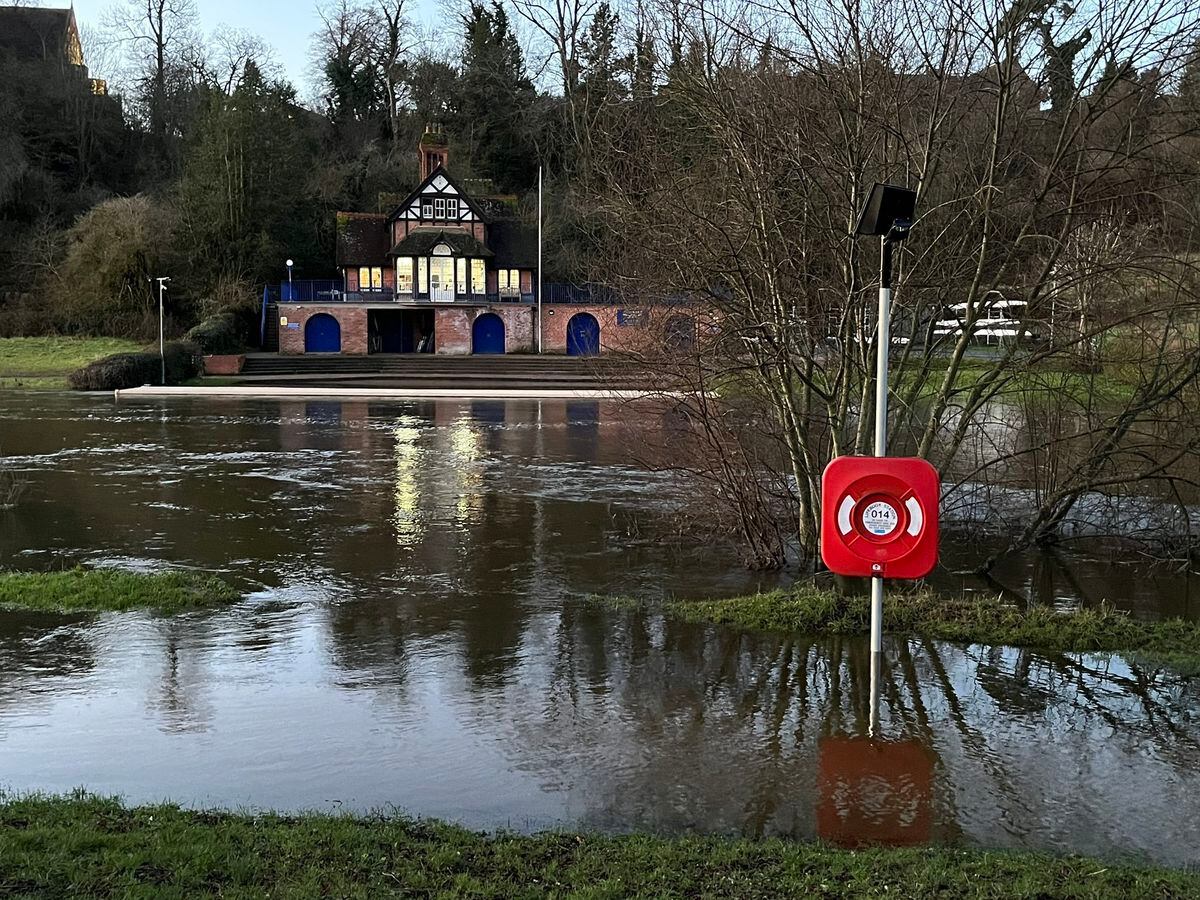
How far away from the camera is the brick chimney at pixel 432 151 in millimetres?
59156

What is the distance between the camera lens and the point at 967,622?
926cm

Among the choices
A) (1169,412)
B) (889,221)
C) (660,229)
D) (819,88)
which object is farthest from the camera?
(1169,412)

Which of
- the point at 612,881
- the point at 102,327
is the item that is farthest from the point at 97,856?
the point at 102,327

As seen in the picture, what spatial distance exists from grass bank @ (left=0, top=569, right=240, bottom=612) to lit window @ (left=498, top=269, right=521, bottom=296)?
47.7 m

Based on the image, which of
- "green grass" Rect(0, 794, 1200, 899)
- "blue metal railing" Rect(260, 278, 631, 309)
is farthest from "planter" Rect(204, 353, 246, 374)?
"green grass" Rect(0, 794, 1200, 899)

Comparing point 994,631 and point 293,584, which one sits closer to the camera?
point 994,631

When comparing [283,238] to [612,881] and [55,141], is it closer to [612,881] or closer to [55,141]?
[55,141]

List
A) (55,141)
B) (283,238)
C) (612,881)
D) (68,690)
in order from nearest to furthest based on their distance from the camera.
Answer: (612,881) < (68,690) < (283,238) < (55,141)

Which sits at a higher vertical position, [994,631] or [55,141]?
[55,141]

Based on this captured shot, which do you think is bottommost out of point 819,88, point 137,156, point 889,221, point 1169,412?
point 1169,412

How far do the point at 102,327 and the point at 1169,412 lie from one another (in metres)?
51.0

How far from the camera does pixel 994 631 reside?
9117mm

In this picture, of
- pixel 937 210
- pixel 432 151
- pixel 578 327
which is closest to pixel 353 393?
pixel 578 327

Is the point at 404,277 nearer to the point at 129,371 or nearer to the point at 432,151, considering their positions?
the point at 432,151
